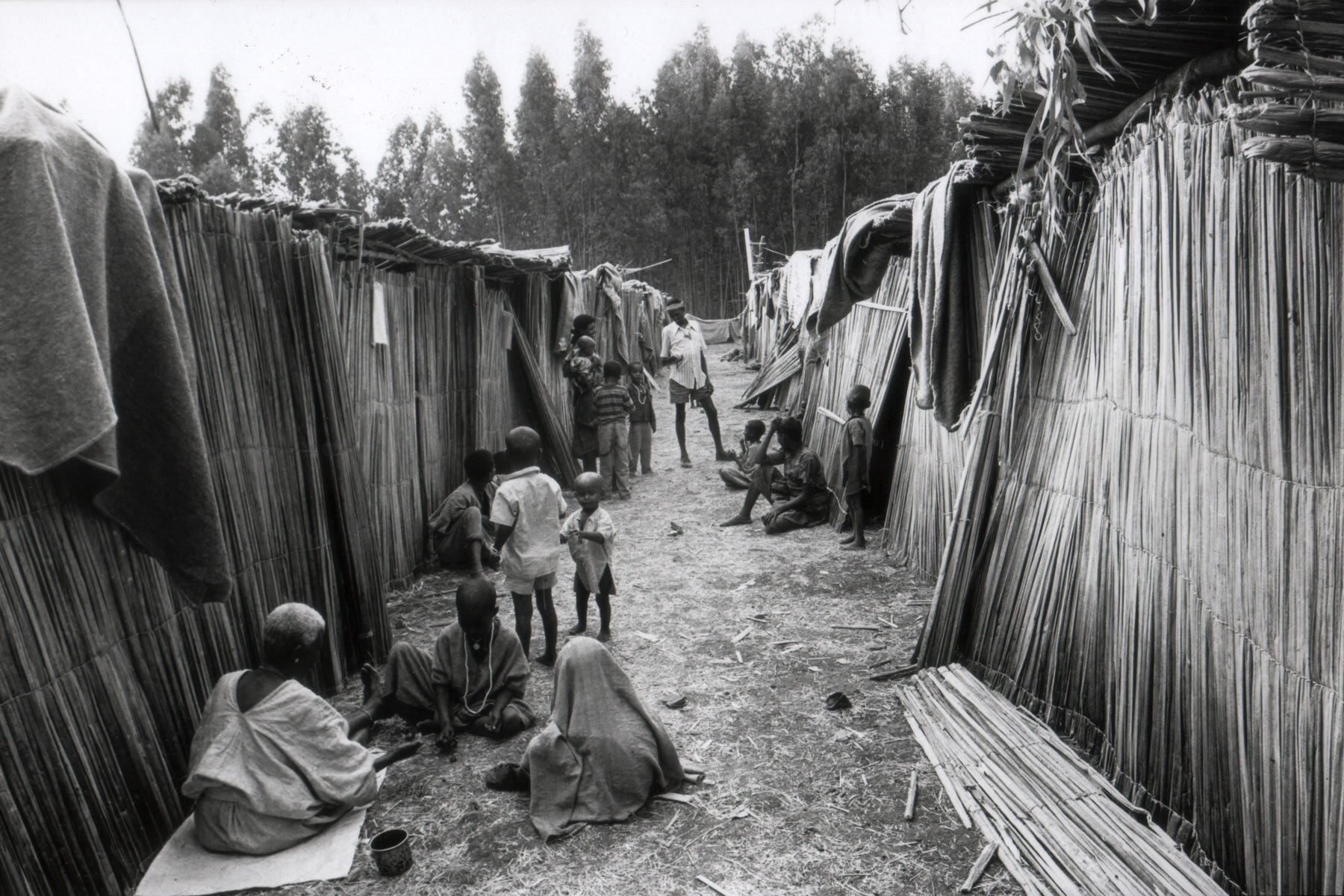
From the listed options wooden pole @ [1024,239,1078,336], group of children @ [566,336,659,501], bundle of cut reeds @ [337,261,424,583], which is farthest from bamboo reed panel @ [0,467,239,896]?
group of children @ [566,336,659,501]

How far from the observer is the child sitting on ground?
28.5 feet

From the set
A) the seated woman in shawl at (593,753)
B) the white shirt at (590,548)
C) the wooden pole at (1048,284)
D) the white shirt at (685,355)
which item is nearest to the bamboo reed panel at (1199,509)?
the wooden pole at (1048,284)

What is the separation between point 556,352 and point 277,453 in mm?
5873

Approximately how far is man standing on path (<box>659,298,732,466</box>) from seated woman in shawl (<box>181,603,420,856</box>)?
733cm

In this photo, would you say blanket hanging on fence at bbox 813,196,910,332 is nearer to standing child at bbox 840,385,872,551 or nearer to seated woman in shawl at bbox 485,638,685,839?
standing child at bbox 840,385,872,551

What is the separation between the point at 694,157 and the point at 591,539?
954 inches

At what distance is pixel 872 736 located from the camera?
3.74 metres

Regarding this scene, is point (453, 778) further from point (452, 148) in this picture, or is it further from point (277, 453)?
point (452, 148)

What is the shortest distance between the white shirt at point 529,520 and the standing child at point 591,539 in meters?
0.14

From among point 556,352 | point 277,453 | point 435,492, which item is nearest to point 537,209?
A: point 556,352

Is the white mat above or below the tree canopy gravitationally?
below

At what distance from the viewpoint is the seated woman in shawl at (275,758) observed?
9.50ft

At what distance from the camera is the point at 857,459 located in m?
6.75

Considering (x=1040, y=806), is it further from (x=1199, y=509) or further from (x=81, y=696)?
(x=81, y=696)
